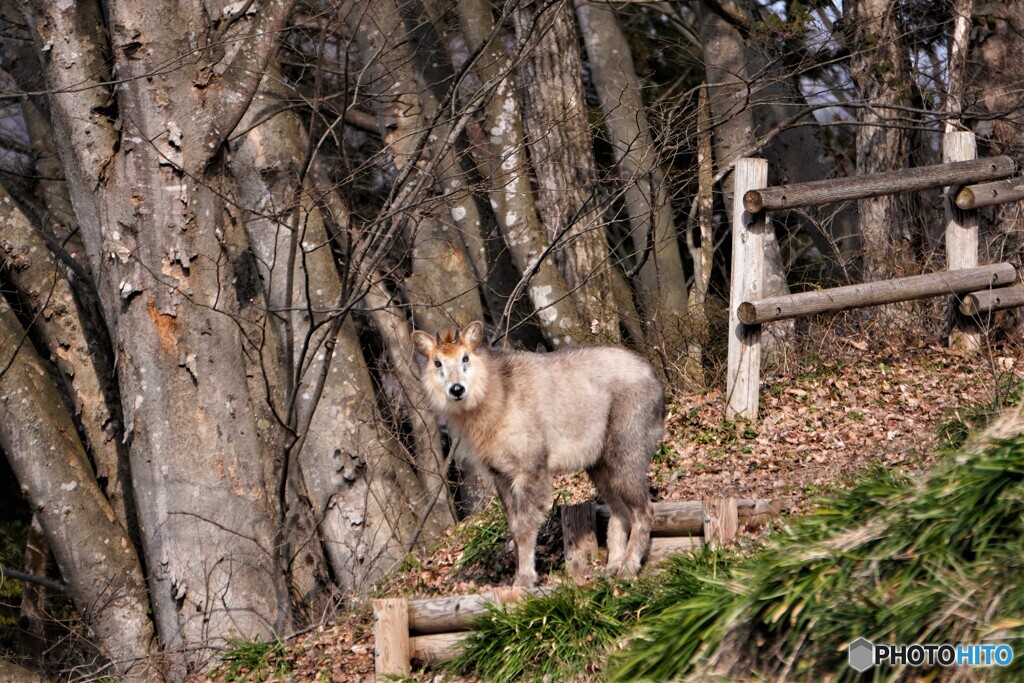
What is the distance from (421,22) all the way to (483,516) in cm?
516

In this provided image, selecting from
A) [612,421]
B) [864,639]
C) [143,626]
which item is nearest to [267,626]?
[143,626]

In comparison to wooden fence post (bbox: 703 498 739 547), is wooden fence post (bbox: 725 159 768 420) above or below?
above

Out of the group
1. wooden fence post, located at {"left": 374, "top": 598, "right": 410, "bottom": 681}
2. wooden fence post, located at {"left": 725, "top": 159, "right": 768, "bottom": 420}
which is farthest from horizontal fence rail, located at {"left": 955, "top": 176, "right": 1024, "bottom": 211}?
wooden fence post, located at {"left": 374, "top": 598, "right": 410, "bottom": 681}

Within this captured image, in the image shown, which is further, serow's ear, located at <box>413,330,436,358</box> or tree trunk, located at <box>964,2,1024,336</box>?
tree trunk, located at <box>964,2,1024,336</box>

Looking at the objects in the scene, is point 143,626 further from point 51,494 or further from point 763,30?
point 763,30

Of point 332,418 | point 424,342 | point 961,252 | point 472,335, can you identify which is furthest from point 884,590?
point 332,418

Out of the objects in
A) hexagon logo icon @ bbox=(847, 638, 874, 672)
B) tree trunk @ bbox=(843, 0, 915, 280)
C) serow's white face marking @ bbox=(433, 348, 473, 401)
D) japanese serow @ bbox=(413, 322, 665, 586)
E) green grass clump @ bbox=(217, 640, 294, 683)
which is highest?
tree trunk @ bbox=(843, 0, 915, 280)

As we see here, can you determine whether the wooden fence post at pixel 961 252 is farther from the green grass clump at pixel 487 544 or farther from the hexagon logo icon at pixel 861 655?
the hexagon logo icon at pixel 861 655

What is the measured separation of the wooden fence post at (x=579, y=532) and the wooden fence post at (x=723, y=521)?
1019 mm

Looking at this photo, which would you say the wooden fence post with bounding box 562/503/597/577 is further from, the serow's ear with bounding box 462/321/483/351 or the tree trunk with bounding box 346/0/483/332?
the tree trunk with bounding box 346/0/483/332

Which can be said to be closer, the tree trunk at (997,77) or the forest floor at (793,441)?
the forest floor at (793,441)

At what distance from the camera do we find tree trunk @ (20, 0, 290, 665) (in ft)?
29.5

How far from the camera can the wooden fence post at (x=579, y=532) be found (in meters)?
7.98

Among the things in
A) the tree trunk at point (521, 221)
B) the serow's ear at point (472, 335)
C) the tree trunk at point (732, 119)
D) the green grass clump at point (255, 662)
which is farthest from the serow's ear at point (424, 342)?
the tree trunk at point (732, 119)
